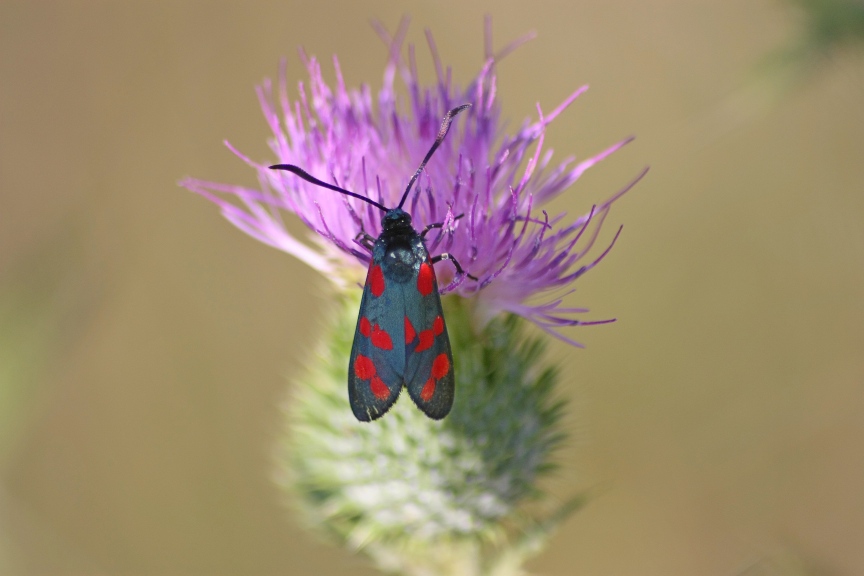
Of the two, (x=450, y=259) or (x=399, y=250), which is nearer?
(x=399, y=250)

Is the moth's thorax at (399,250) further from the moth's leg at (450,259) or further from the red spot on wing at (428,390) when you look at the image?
the red spot on wing at (428,390)

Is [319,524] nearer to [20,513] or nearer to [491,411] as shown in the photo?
[491,411]

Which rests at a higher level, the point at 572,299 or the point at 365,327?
the point at 572,299

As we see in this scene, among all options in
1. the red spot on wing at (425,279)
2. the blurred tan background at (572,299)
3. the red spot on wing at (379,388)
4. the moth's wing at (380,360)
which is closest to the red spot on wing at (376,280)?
the moth's wing at (380,360)

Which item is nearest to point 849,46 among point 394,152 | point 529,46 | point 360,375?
point 394,152

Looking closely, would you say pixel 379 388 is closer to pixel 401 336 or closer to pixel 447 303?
pixel 401 336

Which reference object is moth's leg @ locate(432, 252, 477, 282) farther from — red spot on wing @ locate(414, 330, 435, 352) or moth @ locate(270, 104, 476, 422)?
red spot on wing @ locate(414, 330, 435, 352)

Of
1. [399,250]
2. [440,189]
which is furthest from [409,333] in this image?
[440,189]
